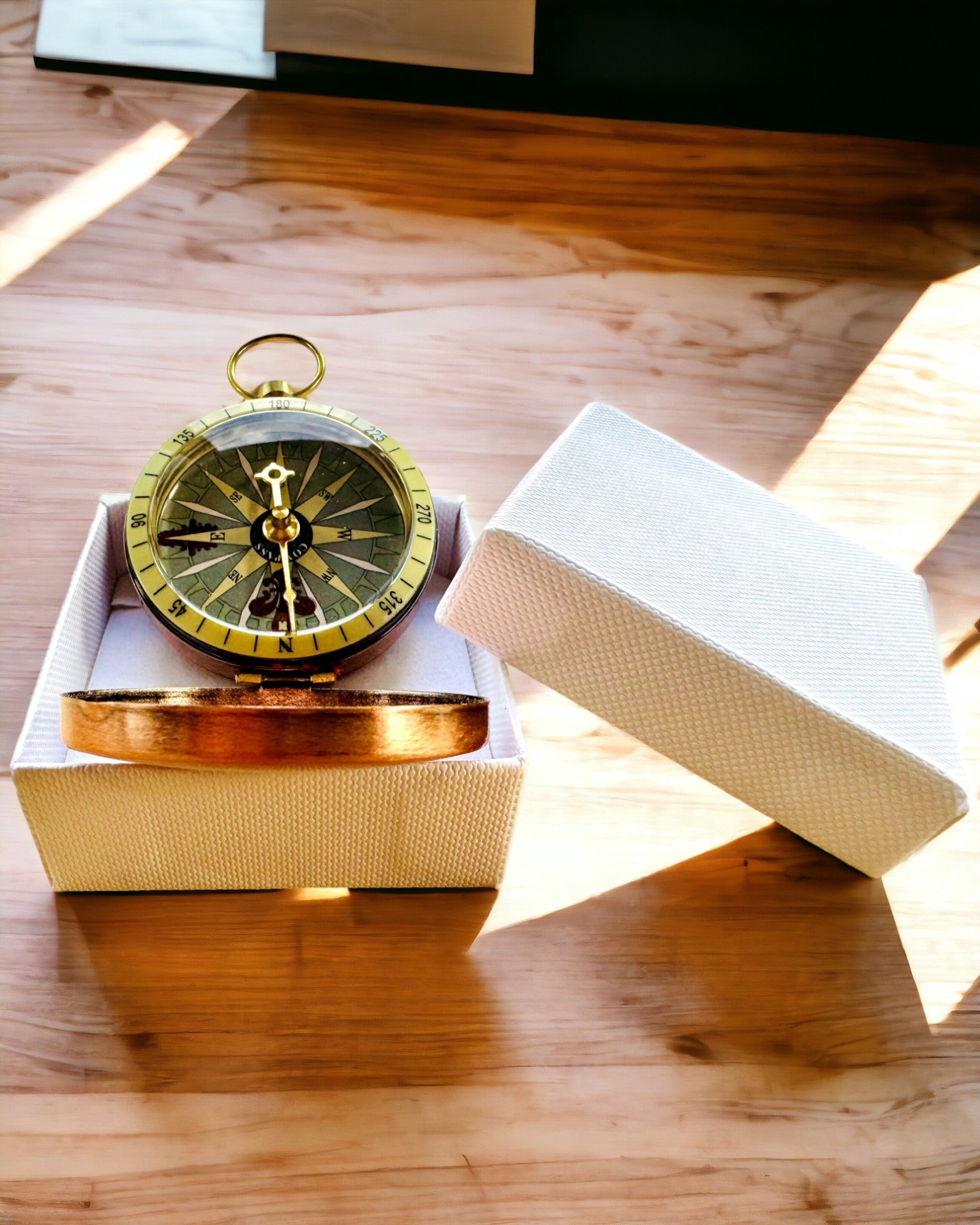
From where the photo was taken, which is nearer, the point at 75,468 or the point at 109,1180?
the point at 109,1180

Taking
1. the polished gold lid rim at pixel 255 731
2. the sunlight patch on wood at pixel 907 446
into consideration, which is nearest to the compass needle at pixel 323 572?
the polished gold lid rim at pixel 255 731

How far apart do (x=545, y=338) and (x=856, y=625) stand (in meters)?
0.73

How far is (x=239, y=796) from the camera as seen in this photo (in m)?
0.82

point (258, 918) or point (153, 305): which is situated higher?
point (153, 305)

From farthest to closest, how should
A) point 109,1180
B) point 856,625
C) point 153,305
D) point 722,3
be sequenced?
point 722,3 < point 153,305 < point 856,625 < point 109,1180

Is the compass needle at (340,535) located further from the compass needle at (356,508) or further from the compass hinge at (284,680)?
the compass hinge at (284,680)

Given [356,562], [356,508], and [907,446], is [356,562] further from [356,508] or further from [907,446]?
[907,446]

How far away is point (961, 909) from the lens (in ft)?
3.32

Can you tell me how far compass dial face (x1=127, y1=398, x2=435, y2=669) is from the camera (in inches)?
33.7

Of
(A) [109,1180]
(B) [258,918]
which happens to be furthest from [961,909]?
(A) [109,1180]

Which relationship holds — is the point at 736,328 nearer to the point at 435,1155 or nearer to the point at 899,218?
the point at 899,218

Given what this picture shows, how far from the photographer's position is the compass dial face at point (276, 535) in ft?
2.81

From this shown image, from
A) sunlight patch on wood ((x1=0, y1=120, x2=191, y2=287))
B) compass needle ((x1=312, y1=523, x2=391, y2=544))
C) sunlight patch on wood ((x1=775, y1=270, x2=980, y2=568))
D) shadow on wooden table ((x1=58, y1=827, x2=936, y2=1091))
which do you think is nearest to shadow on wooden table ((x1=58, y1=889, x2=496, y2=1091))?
shadow on wooden table ((x1=58, y1=827, x2=936, y2=1091))

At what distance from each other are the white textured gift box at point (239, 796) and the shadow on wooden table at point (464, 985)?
0.04m
